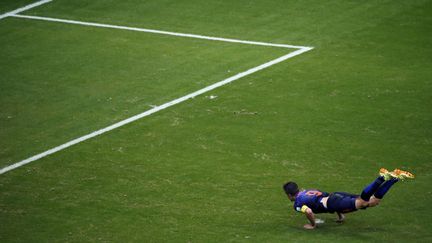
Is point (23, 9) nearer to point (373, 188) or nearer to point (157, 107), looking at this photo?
point (157, 107)

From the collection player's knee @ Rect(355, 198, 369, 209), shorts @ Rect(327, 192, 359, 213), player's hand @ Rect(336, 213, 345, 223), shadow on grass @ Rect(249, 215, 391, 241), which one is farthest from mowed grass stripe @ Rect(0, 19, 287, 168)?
player's knee @ Rect(355, 198, 369, 209)

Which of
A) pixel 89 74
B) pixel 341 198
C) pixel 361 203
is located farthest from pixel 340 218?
pixel 89 74

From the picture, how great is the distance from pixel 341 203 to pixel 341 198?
131 mm

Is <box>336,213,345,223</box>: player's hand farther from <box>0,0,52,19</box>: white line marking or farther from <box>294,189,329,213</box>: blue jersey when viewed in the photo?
<box>0,0,52,19</box>: white line marking

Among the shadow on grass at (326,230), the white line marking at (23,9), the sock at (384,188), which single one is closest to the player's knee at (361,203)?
the sock at (384,188)

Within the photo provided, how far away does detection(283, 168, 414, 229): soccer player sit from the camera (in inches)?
643

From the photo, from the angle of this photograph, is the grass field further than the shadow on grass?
Yes

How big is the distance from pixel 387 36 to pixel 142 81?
8684mm

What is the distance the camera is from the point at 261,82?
86.0 ft

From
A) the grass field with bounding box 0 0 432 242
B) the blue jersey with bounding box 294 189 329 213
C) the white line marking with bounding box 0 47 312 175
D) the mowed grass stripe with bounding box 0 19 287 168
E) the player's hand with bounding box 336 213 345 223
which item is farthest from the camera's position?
the mowed grass stripe with bounding box 0 19 287 168

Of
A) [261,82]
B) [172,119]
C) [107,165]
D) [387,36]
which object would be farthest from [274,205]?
[387,36]

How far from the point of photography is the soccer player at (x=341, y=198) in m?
16.3

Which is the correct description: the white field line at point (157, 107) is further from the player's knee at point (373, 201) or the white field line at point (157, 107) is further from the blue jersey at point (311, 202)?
the player's knee at point (373, 201)

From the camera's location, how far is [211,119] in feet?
77.6
